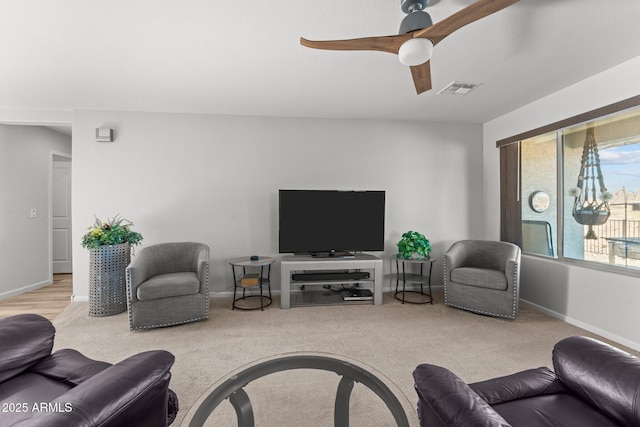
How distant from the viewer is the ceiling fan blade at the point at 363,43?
1.77m

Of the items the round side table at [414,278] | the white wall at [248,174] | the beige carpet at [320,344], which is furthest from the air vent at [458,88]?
the beige carpet at [320,344]

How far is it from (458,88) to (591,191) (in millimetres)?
1702

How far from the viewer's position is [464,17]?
1.62 m

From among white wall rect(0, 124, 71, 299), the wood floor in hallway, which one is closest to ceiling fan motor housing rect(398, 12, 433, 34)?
the wood floor in hallway

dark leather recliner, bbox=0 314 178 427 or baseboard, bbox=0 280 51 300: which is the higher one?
dark leather recliner, bbox=0 314 178 427

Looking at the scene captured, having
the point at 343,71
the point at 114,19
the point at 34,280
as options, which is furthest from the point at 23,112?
the point at 343,71

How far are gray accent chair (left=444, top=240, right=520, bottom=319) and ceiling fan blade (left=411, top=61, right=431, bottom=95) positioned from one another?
81.2 inches

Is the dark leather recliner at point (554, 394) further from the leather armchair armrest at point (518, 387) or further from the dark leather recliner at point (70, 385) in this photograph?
the dark leather recliner at point (70, 385)

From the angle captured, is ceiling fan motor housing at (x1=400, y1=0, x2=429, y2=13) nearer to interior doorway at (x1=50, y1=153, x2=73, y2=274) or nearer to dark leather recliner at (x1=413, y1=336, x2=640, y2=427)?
dark leather recliner at (x1=413, y1=336, x2=640, y2=427)

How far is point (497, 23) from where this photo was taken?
213cm

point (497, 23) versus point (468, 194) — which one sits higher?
point (497, 23)

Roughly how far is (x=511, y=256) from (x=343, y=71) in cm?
270

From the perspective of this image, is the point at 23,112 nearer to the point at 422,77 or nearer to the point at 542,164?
the point at 422,77

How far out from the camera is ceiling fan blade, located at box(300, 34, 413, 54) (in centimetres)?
177
